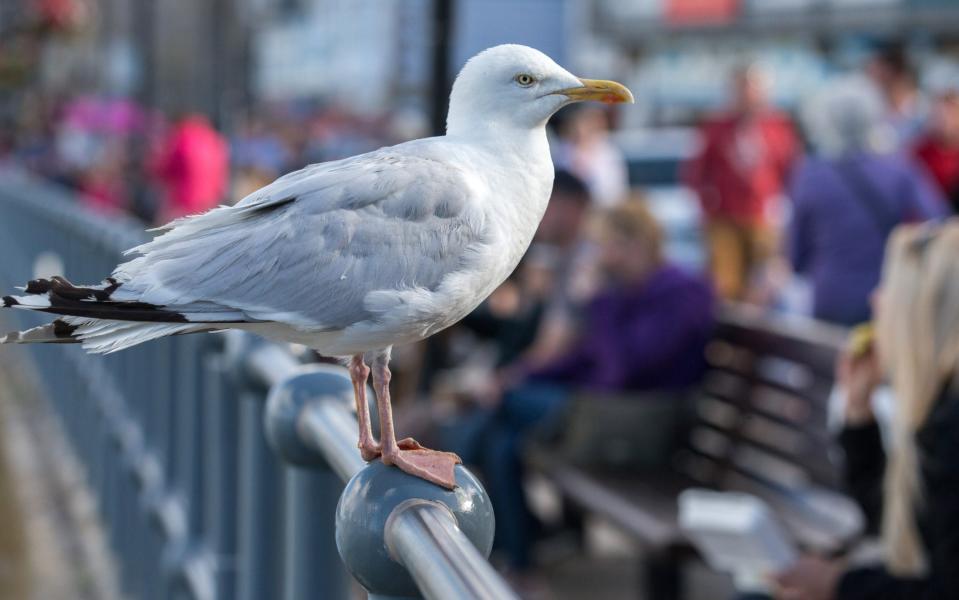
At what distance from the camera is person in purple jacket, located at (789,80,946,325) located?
5785 millimetres

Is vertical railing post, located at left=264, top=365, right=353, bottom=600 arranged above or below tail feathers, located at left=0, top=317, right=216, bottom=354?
below

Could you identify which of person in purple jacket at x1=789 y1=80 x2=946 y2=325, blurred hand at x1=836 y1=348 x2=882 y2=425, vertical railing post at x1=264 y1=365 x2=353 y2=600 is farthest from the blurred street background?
vertical railing post at x1=264 y1=365 x2=353 y2=600

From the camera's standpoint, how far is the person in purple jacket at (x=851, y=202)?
19.0 ft

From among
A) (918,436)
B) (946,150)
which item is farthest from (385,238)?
(946,150)

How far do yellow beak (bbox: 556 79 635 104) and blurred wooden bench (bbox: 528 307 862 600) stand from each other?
2953 mm

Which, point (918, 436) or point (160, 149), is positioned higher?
point (160, 149)

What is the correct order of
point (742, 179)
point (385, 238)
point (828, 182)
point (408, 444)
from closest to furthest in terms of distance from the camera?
point (385, 238), point (408, 444), point (828, 182), point (742, 179)

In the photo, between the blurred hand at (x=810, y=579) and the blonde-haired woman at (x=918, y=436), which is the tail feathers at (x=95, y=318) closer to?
the blonde-haired woman at (x=918, y=436)

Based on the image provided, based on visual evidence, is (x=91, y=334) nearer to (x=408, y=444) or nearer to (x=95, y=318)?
(x=95, y=318)

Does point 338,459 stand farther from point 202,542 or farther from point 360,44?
point 360,44

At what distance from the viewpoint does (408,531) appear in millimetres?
1334

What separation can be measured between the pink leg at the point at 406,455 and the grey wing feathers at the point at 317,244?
0.09 metres

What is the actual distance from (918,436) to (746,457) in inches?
84.6

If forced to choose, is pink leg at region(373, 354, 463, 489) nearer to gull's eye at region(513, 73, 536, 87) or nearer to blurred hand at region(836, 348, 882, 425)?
gull's eye at region(513, 73, 536, 87)
